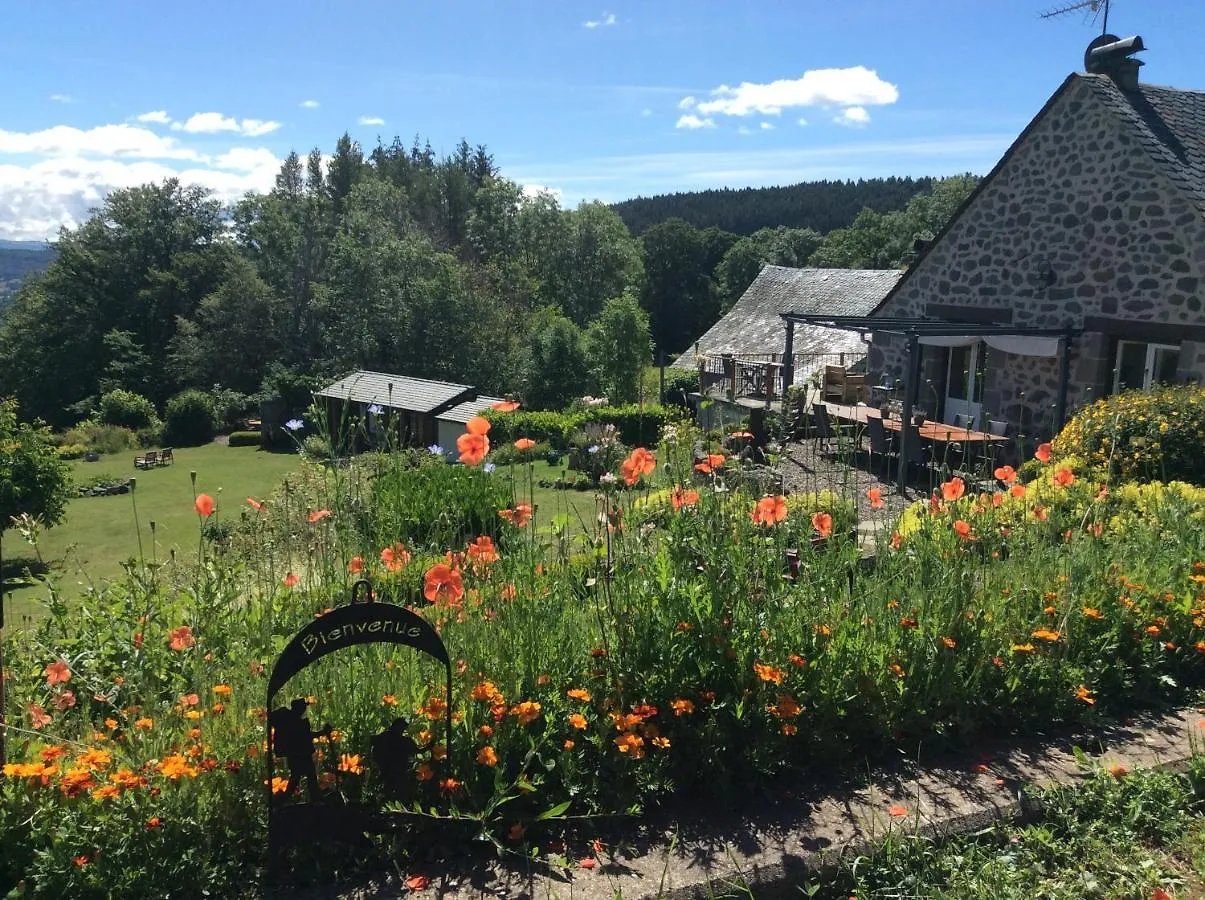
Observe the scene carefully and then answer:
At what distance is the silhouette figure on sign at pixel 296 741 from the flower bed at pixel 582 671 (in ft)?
0.33

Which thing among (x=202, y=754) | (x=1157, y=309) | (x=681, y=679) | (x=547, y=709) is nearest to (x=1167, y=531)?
(x=681, y=679)

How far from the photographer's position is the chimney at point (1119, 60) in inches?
451

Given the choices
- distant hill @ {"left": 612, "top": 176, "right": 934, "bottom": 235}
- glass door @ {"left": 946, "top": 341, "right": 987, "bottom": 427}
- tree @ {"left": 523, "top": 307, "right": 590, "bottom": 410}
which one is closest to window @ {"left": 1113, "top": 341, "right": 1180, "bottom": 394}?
glass door @ {"left": 946, "top": 341, "right": 987, "bottom": 427}

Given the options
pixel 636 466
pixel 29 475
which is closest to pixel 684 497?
pixel 636 466

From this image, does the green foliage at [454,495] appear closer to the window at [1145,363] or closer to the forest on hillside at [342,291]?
the window at [1145,363]

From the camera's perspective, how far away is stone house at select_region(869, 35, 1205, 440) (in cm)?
1039

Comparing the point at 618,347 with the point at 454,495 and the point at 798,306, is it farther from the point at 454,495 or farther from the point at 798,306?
the point at 454,495

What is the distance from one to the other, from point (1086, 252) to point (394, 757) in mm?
12006

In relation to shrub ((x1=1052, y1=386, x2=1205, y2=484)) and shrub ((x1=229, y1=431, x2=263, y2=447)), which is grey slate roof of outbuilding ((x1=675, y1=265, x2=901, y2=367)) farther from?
shrub ((x1=1052, y1=386, x2=1205, y2=484))

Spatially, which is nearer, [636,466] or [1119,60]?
[636,466]

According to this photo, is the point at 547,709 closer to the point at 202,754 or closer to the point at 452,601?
the point at 452,601

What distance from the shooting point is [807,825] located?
8.21 ft

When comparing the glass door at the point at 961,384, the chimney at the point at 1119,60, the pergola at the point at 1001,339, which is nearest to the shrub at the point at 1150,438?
the pergola at the point at 1001,339

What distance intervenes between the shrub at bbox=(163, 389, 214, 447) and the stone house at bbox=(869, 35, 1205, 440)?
86.9 feet
